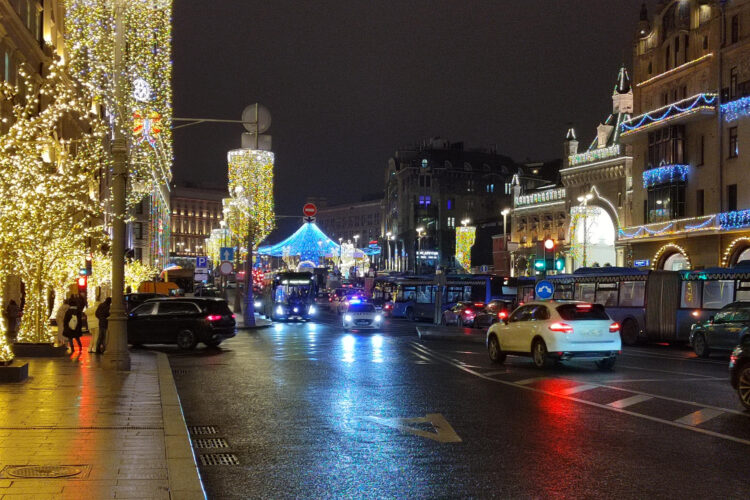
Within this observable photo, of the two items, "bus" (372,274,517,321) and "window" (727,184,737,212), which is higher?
"window" (727,184,737,212)

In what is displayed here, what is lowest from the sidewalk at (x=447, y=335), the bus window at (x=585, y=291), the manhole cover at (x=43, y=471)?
the sidewalk at (x=447, y=335)

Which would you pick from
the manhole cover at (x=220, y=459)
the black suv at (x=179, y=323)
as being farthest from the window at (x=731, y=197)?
the manhole cover at (x=220, y=459)

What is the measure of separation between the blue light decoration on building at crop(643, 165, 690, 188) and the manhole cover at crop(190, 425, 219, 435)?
154 ft

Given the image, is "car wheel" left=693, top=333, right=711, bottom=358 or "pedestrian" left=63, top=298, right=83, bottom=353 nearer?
"pedestrian" left=63, top=298, right=83, bottom=353

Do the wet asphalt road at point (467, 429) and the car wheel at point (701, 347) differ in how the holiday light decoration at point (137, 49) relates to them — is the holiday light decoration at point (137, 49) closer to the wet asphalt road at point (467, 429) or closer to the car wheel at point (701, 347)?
the wet asphalt road at point (467, 429)

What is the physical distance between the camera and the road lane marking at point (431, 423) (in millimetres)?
10984

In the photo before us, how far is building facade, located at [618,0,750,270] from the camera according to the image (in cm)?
4825

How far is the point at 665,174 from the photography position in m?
54.0

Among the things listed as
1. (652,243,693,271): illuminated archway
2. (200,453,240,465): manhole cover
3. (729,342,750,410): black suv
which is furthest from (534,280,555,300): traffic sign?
(652,243,693,271): illuminated archway

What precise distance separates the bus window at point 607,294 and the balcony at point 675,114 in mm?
19252

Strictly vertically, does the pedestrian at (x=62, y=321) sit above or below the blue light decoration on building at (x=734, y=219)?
below

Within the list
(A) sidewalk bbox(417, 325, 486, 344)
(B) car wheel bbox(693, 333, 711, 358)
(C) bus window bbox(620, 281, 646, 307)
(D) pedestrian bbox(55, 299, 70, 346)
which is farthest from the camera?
(C) bus window bbox(620, 281, 646, 307)

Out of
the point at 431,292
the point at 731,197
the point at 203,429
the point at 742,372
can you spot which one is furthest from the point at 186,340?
the point at 731,197

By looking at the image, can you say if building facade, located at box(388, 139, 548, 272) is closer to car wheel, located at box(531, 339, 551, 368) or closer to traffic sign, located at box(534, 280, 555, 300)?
traffic sign, located at box(534, 280, 555, 300)
